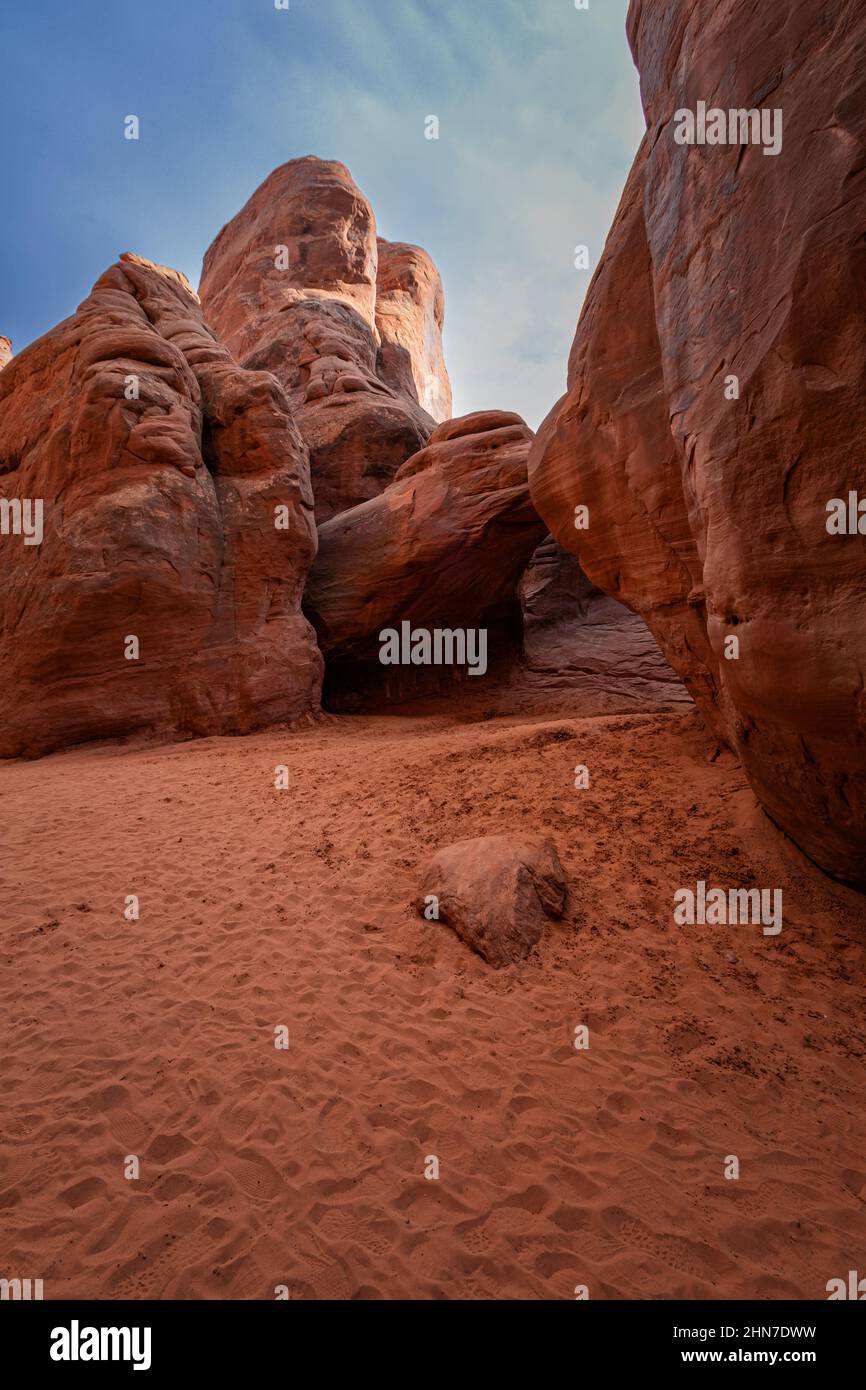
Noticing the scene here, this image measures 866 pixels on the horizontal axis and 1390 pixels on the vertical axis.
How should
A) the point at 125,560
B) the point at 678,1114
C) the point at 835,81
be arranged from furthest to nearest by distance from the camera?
the point at 125,560
the point at 835,81
the point at 678,1114

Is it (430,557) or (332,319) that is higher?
(332,319)

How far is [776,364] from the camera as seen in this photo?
4234 millimetres

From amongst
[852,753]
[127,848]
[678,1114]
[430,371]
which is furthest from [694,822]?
[430,371]

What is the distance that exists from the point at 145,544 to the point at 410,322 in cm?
2726

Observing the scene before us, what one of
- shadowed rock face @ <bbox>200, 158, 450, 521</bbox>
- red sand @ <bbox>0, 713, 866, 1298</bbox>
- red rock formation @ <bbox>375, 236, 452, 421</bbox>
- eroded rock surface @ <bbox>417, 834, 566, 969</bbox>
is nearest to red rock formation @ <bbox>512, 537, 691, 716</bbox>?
shadowed rock face @ <bbox>200, 158, 450, 521</bbox>

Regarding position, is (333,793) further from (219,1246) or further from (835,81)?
(835,81)

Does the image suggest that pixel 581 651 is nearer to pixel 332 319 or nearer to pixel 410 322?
pixel 332 319

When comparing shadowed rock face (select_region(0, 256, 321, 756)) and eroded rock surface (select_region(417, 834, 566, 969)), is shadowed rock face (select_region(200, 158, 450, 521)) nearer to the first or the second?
shadowed rock face (select_region(0, 256, 321, 756))

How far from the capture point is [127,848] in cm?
650

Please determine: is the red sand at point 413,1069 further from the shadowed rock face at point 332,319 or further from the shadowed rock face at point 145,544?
the shadowed rock face at point 332,319

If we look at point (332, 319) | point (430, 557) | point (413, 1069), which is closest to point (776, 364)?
point (413, 1069)

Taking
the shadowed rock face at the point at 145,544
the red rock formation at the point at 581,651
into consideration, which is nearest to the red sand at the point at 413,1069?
the shadowed rock face at the point at 145,544

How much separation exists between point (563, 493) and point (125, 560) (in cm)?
838

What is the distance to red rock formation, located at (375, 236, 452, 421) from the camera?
97.6 ft
